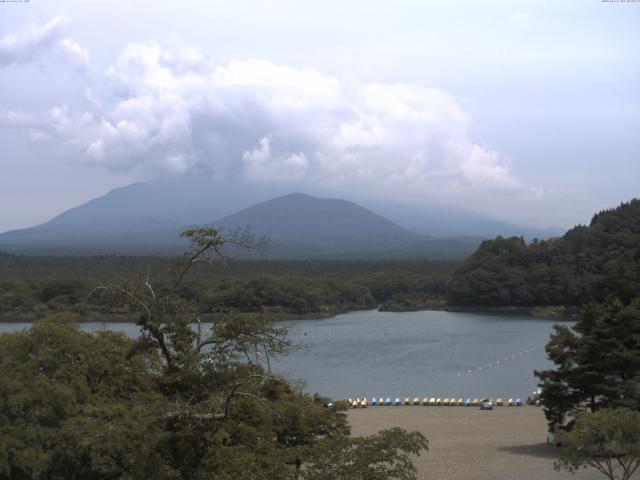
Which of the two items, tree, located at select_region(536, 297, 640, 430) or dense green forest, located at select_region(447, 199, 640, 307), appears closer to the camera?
tree, located at select_region(536, 297, 640, 430)

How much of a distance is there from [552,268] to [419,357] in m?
24.0

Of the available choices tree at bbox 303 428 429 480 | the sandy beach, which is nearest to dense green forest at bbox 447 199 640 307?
the sandy beach

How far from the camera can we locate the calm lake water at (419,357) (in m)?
25.0

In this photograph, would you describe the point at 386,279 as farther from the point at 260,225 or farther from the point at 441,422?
the point at 260,225

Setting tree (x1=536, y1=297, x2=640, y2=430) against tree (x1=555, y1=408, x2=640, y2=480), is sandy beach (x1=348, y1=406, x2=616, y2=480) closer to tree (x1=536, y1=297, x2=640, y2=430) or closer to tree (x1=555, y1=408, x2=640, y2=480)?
tree (x1=536, y1=297, x2=640, y2=430)

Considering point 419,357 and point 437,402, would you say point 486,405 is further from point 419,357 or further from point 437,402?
point 419,357

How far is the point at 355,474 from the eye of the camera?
5992mm

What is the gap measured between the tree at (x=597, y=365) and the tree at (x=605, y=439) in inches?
121

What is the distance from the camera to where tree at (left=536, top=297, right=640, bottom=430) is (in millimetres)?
12945

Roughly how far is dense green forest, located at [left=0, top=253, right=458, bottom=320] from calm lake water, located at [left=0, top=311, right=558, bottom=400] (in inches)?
113

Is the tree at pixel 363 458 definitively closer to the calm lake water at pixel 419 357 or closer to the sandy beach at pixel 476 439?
the sandy beach at pixel 476 439

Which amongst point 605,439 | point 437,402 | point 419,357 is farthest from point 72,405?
point 419,357

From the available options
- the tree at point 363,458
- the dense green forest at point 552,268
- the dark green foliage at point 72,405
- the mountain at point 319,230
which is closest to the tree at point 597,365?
the dark green foliage at point 72,405

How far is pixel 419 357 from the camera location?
31.3m
